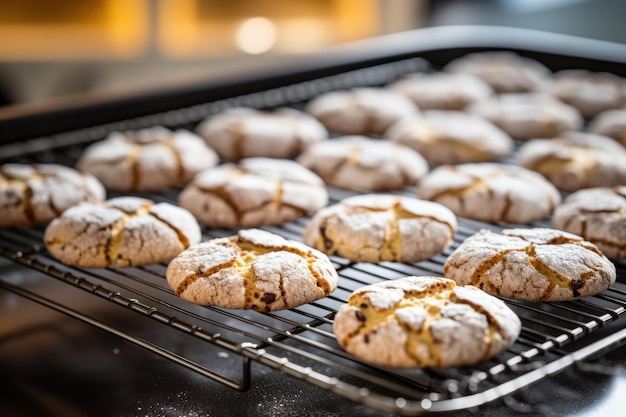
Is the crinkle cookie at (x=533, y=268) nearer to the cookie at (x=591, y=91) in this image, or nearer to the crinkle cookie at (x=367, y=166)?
the crinkle cookie at (x=367, y=166)

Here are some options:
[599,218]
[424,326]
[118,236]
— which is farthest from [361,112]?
[424,326]

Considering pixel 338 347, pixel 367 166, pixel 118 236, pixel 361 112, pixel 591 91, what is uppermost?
pixel 591 91

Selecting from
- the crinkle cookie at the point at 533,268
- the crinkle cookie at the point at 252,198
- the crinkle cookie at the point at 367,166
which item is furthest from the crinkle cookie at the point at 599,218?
the crinkle cookie at the point at 252,198

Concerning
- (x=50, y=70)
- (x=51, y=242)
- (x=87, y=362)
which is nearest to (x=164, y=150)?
(x=51, y=242)

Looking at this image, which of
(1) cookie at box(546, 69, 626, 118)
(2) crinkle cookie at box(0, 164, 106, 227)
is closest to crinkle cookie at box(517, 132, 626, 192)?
(1) cookie at box(546, 69, 626, 118)

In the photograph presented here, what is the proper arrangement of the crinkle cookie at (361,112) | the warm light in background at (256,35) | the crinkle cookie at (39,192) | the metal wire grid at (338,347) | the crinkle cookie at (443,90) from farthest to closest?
the warm light in background at (256,35), the crinkle cookie at (443,90), the crinkle cookie at (361,112), the crinkle cookie at (39,192), the metal wire grid at (338,347)

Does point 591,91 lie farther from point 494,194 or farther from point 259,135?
point 259,135
